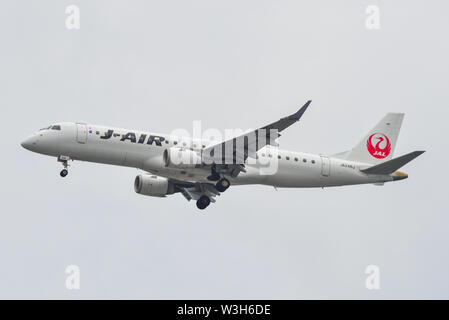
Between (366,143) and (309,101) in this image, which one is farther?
(366,143)

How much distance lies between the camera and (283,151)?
5359 cm

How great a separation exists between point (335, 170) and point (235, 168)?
7.09m

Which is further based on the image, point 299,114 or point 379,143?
point 379,143

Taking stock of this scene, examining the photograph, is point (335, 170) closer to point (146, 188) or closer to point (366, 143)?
point (366, 143)

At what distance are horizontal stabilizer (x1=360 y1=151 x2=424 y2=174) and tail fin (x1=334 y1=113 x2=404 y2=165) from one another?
1.54 metres

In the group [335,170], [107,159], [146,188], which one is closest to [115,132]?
[107,159]

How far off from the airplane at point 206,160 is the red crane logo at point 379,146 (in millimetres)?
584

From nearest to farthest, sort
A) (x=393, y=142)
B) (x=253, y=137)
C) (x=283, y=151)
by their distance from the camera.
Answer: (x=253, y=137), (x=283, y=151), (x=393, y=142)

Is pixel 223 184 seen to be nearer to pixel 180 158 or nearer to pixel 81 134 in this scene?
pixel 180 158

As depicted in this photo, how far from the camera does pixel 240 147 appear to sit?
163 ft

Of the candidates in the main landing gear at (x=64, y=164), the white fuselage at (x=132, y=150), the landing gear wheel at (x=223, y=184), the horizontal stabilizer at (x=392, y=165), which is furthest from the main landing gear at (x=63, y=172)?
the horizontal stabilizer at (x=392, y=165)

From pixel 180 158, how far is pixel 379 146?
1500 cm

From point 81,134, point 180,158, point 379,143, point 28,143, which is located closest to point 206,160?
point 180,158

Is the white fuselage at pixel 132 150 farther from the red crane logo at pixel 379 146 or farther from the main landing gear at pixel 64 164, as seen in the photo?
the red crane logo at pixel 379 146
